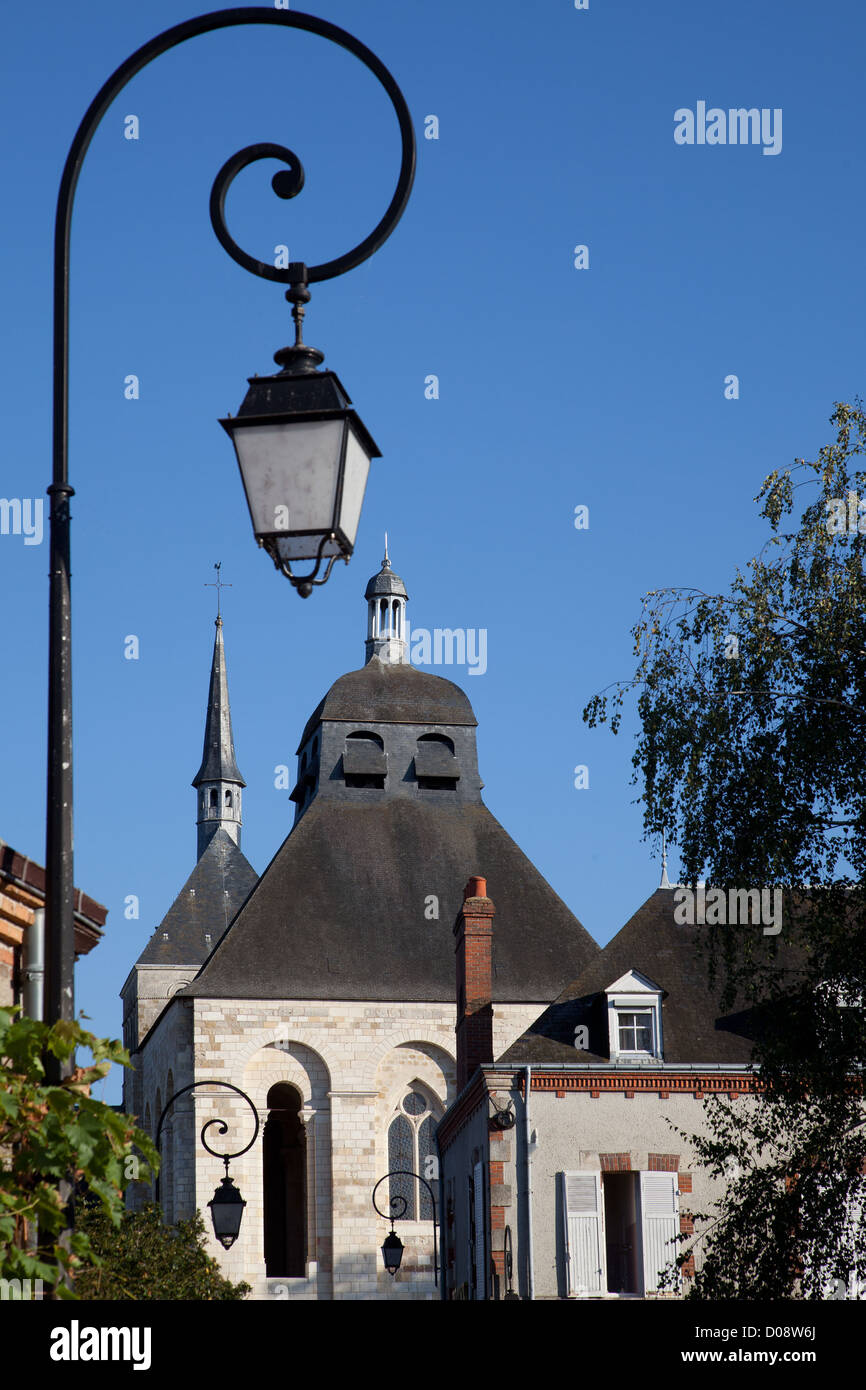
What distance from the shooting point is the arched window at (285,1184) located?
142 feet

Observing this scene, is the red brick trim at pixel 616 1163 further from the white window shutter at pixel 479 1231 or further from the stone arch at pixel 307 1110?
the stone arch at pixel 307 1110

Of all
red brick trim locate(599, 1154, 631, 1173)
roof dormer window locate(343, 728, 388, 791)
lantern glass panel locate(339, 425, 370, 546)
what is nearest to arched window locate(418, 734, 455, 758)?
roof dormer window locate(343, 728, 388, 791)

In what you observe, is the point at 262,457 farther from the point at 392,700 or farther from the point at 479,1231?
the point at 392,700

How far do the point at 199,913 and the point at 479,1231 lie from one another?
3353 centimetres

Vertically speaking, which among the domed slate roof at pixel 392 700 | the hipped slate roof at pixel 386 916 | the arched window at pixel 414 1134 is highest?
the domed slate roof at pixel 392 700

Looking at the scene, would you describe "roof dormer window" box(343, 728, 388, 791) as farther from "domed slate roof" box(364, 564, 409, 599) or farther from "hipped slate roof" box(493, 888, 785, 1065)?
"hipped slate roof" box(493, 888, 785, 1065)

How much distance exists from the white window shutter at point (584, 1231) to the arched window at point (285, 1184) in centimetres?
1788

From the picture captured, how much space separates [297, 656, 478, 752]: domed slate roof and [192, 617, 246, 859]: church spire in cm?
1578

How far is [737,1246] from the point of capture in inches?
617

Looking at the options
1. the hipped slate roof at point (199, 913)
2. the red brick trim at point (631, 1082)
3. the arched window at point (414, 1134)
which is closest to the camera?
the red brick trim at point (631, 1082)

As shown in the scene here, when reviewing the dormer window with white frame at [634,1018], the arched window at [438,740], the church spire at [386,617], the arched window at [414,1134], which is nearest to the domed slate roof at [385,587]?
the church spire at [386,617]
